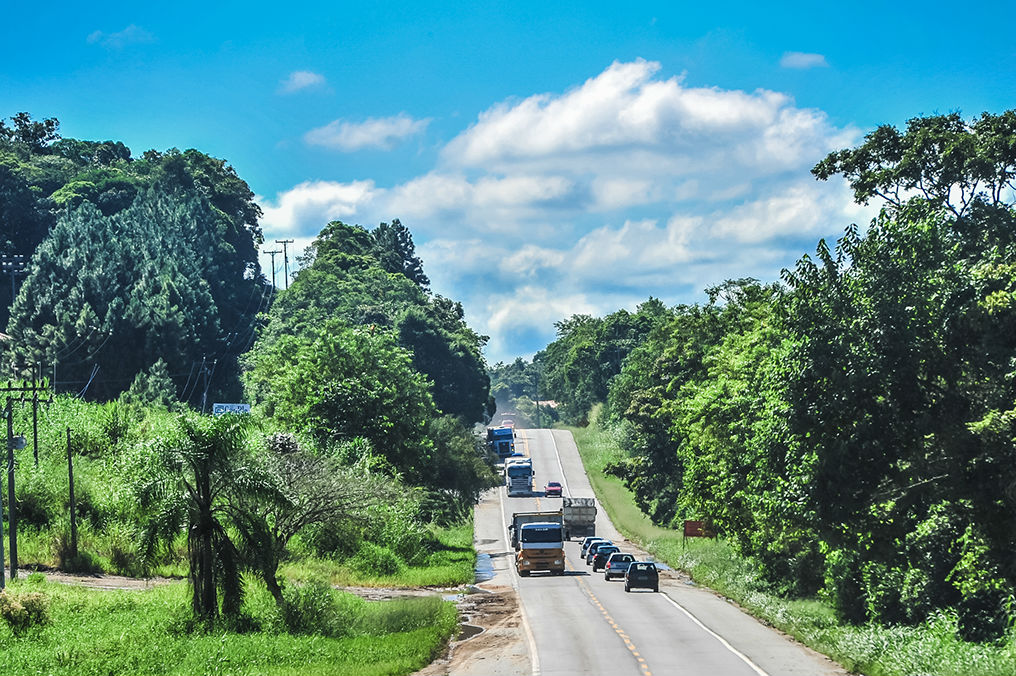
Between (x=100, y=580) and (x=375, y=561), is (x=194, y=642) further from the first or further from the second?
(x=375, y=561)

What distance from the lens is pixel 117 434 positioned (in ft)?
208

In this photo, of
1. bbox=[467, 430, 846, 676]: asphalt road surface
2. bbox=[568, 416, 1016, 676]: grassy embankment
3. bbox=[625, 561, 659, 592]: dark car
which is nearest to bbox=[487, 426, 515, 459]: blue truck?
bbox=[568, 416, 1016, 676]: grassy embankment

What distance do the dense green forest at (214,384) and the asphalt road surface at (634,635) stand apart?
21.7ft

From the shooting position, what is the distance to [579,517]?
82.6 metres

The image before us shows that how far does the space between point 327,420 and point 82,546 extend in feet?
61.8

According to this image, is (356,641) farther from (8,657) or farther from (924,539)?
(924,539)

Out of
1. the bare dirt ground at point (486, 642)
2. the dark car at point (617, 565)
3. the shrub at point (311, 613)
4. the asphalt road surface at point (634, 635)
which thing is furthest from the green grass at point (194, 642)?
the dark car at point (617, 565)

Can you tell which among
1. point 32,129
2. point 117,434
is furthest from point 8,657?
point 32,129

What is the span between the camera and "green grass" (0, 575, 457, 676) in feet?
87.9

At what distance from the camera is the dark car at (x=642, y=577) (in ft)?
159

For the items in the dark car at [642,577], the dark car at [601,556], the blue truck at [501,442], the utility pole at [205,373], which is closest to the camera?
the dark car at [642,577]

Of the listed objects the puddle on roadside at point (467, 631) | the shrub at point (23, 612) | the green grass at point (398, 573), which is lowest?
the puddle on roadside at point (467, 631)

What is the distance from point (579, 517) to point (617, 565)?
1094 inches

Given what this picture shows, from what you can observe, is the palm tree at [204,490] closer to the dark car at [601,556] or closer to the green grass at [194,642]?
the green grass at [194,642]
